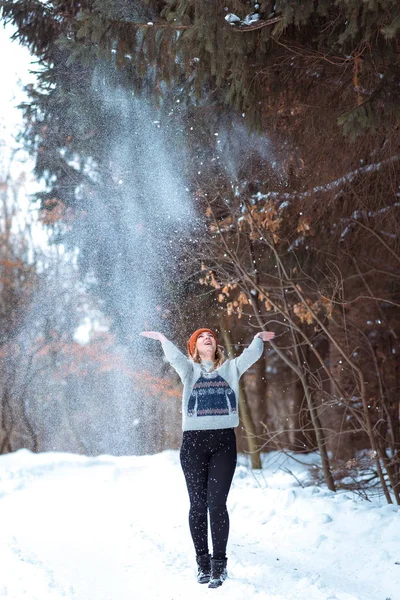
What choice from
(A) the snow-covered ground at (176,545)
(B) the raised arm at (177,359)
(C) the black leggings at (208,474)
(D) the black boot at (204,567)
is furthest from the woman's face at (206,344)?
(A) the snow-covered ground at (176,545)

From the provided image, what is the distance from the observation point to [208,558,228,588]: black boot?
4402 mm

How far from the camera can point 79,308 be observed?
586 inches

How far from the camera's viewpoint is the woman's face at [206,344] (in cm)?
486

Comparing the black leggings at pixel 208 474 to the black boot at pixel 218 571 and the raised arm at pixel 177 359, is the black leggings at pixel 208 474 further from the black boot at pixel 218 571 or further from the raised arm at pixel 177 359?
the raised arm at pixel 177 359

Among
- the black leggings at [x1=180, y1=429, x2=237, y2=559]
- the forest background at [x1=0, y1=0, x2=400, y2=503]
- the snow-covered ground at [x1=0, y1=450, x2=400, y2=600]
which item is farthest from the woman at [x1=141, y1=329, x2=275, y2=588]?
the forest background at [x1=0, y1=0, x2=400, y2=503]

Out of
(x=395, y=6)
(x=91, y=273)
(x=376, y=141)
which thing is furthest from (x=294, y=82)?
(x=91, y=273)

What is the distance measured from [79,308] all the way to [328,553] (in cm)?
1017

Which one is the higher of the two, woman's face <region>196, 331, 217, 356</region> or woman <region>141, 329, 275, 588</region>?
woman's face <region>196, 331, 217, 356</region>

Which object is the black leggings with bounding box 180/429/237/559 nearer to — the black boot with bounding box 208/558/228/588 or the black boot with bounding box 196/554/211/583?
the black boot with bounding box 196/554/211/583

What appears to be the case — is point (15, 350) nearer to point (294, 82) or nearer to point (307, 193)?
point (307, 193)

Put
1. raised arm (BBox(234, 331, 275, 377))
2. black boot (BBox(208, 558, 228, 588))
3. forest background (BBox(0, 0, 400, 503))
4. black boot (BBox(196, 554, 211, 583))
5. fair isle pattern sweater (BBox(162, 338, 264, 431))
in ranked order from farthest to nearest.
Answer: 1. forest background (BBox(0, 0, 400, 503))
2. raised arm (BBox(234, 331, 275, 377))
3. fair isle pattern sweater (BBox(162, 338, 264, 431))
4. black boot (BBox(196, 554, 211, 583))
5. black boot (BBox(208, 558, 228, 588))

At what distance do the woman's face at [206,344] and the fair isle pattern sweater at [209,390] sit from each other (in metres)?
0.08

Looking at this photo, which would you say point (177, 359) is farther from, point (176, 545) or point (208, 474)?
point (176, 545)

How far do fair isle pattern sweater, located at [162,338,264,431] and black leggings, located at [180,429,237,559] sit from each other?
0.24 feet
